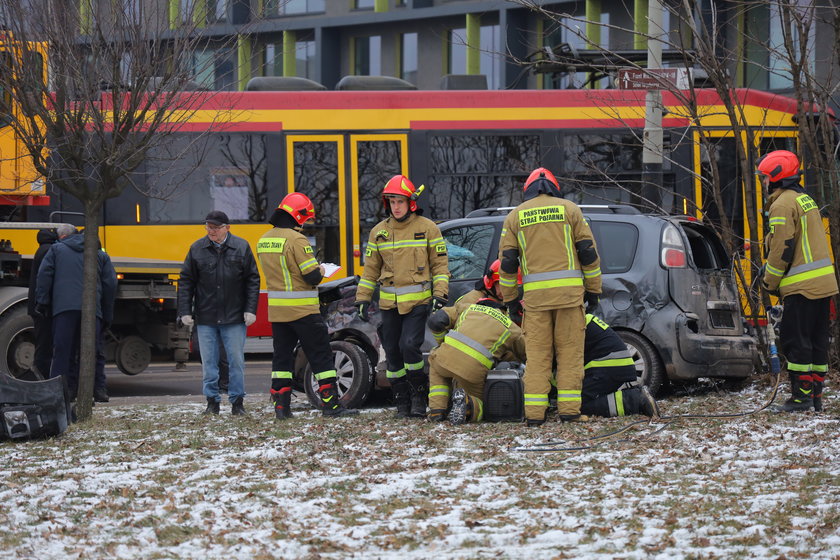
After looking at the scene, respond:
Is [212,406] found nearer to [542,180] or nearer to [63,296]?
[63,296]

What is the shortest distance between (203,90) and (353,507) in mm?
4799

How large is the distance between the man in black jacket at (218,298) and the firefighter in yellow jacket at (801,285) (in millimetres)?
4126

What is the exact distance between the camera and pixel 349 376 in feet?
32.5

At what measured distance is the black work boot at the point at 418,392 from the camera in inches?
348

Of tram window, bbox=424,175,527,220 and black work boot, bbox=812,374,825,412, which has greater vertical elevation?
tram window, bbox=424,175,527,220

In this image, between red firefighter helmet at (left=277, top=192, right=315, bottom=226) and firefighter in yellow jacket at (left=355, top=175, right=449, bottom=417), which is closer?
firefighter in yellow jacket at (left=355, top=175, right=449, bottom=417)

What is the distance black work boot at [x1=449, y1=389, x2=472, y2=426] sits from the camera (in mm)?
8352

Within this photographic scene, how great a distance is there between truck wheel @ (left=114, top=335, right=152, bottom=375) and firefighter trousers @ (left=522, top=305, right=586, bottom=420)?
5588 millimetres

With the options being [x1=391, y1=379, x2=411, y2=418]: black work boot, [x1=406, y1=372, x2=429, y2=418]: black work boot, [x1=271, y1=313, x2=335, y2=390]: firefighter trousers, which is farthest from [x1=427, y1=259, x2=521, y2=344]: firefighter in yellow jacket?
[x1=271, y1=313, x2=335, y2=390]: firefighter trousers

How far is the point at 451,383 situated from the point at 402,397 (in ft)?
1.71

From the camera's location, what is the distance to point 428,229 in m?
8.95

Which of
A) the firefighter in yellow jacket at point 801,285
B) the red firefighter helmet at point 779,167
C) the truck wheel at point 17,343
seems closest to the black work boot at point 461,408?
the firefighter in yellow jacket at point 801,285

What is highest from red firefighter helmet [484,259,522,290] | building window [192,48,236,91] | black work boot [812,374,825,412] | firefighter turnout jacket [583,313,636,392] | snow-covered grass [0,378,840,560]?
building window [192,48,236,91]

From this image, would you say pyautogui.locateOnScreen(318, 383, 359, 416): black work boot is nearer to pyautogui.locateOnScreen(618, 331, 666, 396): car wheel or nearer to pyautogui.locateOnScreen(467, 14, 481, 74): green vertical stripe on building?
pyautogui.locateOnScreen(618, 331, 666, 396): car wheel
